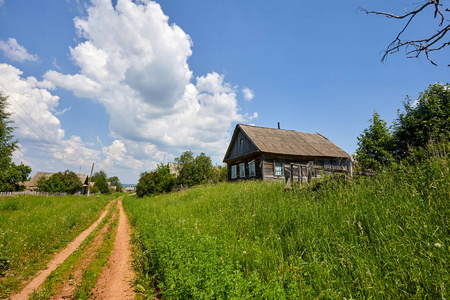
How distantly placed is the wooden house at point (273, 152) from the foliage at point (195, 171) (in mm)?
8807

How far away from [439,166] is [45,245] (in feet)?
38.8

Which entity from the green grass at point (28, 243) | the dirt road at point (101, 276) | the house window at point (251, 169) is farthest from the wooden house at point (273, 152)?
the green grass at point (28, 243)

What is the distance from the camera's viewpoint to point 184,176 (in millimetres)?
32719

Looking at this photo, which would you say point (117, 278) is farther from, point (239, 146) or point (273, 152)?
point (239, 146)

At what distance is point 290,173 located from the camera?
8078 mm

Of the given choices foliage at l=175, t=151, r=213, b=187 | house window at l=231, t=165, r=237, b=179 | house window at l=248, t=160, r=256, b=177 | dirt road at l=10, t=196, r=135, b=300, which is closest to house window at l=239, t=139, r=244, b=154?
house window at l=248, t=160, r=256, b=177

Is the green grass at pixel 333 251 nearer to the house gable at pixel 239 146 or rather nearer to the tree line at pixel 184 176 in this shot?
the house gable at pixel 239 146

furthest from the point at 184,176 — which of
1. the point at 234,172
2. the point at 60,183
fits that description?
the point at 60,183

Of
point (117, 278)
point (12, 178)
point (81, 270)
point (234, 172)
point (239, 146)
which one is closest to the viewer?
point (117, 278)

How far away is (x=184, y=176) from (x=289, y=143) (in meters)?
18.7

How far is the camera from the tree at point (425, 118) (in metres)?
14.9

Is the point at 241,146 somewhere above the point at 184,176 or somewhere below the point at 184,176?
above

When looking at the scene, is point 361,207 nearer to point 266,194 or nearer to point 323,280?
point 323,280

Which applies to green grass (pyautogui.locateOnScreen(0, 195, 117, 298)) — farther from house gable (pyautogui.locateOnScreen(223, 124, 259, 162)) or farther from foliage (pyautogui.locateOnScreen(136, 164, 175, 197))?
foliage (pyautogui.locateOnScreen(136, 164, 175, 197))
